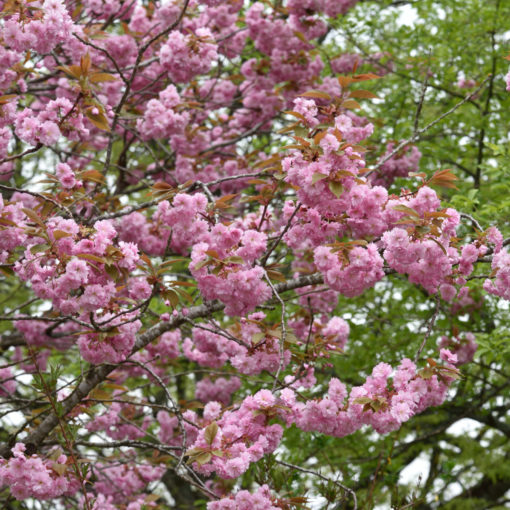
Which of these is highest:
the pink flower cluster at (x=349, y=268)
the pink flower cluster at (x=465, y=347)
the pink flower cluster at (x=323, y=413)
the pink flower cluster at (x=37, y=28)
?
the pink flower cluster at (x=37, y=28)

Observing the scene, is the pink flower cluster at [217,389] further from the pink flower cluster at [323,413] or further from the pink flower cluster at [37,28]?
the pink flower cluster at [37,28]

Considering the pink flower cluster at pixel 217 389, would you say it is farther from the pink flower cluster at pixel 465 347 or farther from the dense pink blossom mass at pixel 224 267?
the pink flower cluster at pixel 465 347

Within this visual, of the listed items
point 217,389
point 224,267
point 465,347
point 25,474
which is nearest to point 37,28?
point 224,267

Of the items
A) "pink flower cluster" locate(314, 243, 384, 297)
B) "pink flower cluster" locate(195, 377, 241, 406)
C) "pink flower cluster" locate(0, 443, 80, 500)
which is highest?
"pink flower cluster" locate(195, 377, 241, 406)

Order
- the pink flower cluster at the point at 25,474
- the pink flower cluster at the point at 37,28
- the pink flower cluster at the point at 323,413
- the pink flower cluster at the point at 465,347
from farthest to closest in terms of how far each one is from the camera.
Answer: the pink flower cluster at the point at 465,347, the pink flower cluster at the point at 37,28, the pink flower cluster at the point at 25,474, the pink flower cluster at the point at 323,413

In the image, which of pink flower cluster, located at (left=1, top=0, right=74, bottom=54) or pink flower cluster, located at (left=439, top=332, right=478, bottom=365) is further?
pink flower cluster, located at (left=439, top=332, right=478, bottom=365)

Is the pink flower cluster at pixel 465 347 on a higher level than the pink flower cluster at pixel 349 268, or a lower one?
higher

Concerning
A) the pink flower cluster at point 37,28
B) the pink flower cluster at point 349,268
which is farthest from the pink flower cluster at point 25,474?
the pink flower cluster at point 37,28

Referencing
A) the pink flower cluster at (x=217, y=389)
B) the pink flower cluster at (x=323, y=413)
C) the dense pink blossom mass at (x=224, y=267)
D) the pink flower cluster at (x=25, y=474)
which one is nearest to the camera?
the dense pink blossom mass at (x=224, y=267)

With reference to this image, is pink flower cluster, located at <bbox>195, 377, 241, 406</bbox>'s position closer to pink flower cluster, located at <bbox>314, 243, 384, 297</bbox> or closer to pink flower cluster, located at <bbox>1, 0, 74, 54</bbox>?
pink flower cluster, located at <bbox>314, 243, 384, 297</bbox>

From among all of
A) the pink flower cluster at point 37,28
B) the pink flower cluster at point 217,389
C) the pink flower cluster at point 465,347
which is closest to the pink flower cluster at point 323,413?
the pink flower cluster at point 465,347

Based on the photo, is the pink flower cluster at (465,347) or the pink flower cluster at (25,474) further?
the pink flower cluster at (465,347)

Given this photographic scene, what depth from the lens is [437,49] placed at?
601cm

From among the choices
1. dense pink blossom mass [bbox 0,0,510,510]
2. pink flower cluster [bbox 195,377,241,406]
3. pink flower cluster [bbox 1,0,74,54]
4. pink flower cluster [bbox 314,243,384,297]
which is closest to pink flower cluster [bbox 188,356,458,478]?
dense pink blossom mass [bbox 0,0,510,510]
